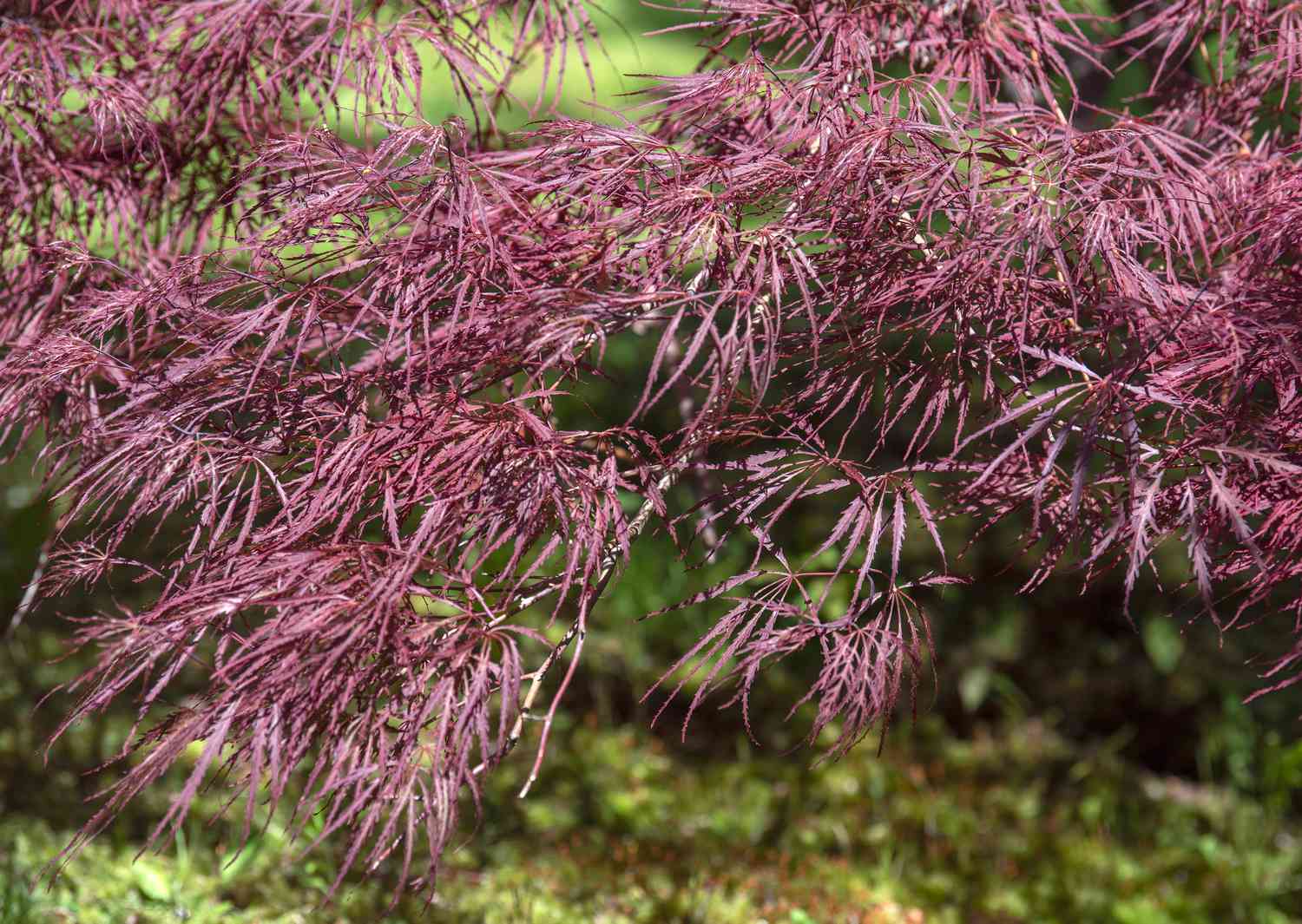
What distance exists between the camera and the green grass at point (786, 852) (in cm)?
278

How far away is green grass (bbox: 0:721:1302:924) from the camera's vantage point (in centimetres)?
278

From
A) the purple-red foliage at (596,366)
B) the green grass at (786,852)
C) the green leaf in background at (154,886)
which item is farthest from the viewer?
the green grass at (786,852)

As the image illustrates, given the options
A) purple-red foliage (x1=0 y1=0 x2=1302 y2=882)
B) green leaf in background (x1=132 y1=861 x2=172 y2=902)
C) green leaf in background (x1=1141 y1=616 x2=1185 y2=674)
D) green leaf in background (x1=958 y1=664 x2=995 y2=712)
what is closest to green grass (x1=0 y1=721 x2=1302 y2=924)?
green leaf in background (x1=132 y1=861 x2=172 y2=902)

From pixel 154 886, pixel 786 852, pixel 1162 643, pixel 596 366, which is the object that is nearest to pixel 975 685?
pixel 1162 643

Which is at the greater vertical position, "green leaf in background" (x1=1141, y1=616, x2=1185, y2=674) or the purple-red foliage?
the purple-red foliage

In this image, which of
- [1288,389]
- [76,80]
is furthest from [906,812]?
[76,80]

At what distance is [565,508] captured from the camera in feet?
4.39

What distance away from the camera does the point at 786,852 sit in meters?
3.28

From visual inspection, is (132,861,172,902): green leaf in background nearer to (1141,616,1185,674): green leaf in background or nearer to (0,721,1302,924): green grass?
(0,721,1302,924): green grass

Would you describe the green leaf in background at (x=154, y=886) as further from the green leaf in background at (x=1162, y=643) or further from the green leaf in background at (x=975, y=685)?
the green leaf in background at (x=1162, y=643)

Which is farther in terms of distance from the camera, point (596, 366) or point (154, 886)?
point (154, 886)

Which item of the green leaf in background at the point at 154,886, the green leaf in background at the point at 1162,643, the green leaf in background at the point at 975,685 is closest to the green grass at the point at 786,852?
the green leaf in background at the point at 154,886

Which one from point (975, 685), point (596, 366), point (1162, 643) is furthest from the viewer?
point (975, 685)

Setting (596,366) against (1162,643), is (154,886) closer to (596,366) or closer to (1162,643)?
(596,366)
